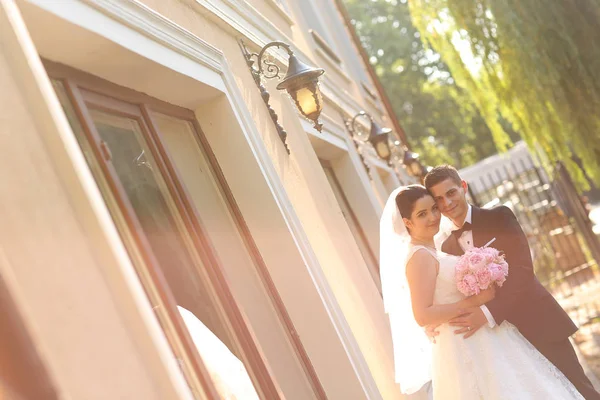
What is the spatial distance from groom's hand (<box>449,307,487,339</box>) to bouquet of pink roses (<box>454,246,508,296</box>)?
160 millimetres

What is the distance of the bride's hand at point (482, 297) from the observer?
3926 mm

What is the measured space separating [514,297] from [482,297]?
0.65 ft

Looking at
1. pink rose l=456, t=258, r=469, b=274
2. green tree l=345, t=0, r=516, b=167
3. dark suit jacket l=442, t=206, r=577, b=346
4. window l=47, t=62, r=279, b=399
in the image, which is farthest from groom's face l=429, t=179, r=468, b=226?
green tree l=345, t=0, r=516, b=167

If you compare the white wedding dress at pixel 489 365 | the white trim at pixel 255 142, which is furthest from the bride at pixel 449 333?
the white trim at pixel 255 142

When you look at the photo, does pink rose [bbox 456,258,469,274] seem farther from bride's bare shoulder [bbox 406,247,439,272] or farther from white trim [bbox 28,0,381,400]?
white trim [bbox 28,0,381,400]

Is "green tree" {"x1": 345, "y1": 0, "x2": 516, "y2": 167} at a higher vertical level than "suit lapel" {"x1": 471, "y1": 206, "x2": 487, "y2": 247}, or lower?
higher

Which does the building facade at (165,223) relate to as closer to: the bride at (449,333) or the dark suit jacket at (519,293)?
the bride at (449,333)

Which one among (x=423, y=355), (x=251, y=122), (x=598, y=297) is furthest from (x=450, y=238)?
(x=598, y=297)

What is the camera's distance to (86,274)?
1803 mm

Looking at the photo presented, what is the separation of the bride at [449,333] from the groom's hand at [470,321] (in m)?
0.04

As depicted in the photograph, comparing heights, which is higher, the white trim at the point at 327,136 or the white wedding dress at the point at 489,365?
the white trim at the point at 327,136

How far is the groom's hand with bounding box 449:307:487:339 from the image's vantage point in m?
4.00

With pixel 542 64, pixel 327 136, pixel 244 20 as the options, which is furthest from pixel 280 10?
pixel 542 64

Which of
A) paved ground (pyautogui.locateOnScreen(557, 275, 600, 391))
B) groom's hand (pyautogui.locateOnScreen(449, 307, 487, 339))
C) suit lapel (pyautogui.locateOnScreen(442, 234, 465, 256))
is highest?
suit lapel (pyautogui.locateOnScreen(442, 234, 465, 256))
